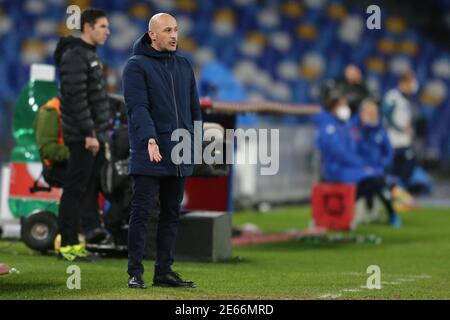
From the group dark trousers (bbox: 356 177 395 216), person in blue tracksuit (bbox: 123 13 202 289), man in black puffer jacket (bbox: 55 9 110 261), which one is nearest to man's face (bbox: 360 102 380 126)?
dark trousers (bbox: 356 177 395 216)

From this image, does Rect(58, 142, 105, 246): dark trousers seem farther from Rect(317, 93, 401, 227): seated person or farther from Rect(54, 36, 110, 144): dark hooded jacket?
Rect(317, 93, 401, 227): seated person

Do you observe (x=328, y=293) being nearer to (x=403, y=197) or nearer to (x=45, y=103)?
(x=45, y=103)

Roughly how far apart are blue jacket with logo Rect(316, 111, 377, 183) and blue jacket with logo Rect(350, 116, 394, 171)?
44 cm

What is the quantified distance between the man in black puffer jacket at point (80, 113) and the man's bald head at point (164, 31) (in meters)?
1.70

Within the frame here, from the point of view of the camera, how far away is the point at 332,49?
2484 cm

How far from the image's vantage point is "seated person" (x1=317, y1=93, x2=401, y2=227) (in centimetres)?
1361

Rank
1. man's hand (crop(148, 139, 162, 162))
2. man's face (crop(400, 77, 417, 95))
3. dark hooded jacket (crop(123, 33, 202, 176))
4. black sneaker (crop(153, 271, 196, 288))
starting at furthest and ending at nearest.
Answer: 1. man's face (crop(400, 77, 417, 95))
2. black sneaker (crop(153, 271, 196, 288))
3. dark hooded jacket (crop(123, 33, 202, 176))
4. man's hand (crop(148, 139, 162, 162))

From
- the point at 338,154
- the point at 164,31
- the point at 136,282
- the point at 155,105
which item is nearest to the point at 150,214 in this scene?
the point at 136,282

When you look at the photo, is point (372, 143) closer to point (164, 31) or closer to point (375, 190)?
point (375, 190)

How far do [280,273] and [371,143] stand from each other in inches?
214

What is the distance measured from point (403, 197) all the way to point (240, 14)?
339 inches

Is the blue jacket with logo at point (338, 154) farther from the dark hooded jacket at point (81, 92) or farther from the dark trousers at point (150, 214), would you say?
the dark trousers at point (150, 214)

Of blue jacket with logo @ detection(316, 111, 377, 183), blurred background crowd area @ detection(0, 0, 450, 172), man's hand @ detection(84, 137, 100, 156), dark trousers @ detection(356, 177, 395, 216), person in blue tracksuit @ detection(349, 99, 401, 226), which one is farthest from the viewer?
blurred background crowd area @ detection(0, 0, 450, 172)
